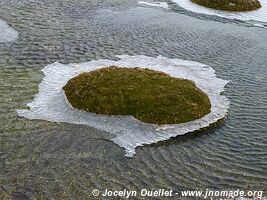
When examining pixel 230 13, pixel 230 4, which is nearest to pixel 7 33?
pixel 230 13

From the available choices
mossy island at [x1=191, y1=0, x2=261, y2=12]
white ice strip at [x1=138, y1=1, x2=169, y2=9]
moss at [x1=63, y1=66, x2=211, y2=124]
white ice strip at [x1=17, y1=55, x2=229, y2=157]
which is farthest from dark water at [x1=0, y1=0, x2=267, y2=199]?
mossy island at [x1=191, y1=0, x2=261, y2=12]

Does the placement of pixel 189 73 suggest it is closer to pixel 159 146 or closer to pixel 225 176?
pixel 159 146

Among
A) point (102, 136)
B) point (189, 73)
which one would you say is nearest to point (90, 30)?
point (189, 73)

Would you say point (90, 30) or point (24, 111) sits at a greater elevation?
point (90, 30)

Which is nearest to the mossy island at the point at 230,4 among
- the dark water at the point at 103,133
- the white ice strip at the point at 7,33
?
the dark water at the point at 103,133

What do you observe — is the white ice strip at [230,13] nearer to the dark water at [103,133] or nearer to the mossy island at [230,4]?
the mossy island at [230,4]
